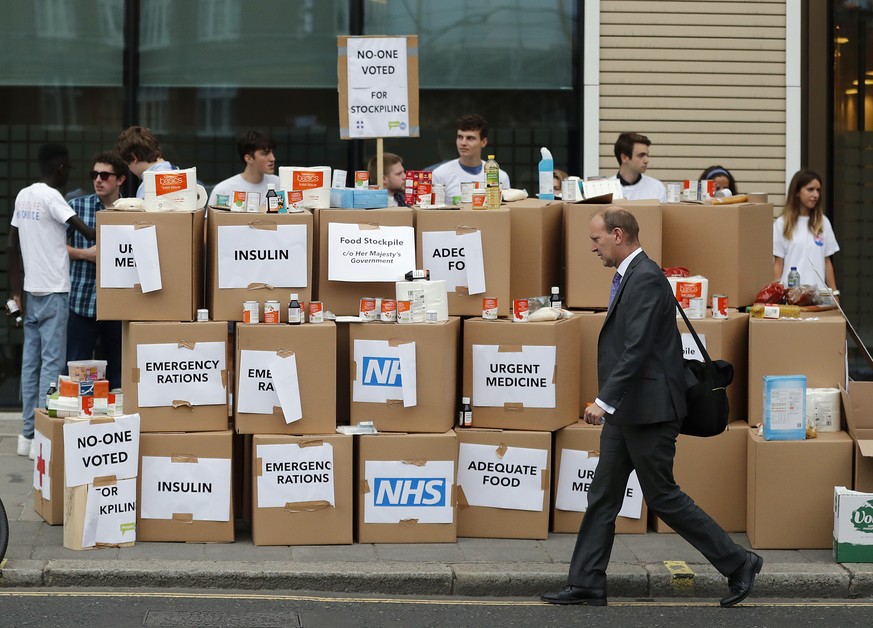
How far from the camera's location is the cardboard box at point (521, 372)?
766cm

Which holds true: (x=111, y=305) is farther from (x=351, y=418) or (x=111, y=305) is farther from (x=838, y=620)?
(x=838, y=620)

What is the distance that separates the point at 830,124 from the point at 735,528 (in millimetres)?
5219

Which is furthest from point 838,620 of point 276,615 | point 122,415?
point 122,415

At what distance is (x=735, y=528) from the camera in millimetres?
7926

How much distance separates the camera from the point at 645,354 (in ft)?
21.1

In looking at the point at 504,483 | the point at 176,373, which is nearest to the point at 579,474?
the point at 504,483

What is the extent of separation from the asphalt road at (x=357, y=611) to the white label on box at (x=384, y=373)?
130 cm

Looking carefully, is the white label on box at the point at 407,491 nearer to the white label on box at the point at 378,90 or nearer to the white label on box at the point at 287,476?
the white label on box at the point at 287,476

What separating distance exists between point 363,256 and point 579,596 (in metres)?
2.42

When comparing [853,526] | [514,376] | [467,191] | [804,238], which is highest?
[467,191]

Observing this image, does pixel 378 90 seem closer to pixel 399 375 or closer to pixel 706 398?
pixel 399 375

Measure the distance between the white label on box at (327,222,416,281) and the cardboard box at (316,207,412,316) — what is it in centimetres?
6

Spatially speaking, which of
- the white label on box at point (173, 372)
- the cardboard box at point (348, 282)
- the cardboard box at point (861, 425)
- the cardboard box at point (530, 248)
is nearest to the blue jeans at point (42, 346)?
the white label on box at point (173, 372)

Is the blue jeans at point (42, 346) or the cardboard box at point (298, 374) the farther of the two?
the blue jeans at point (42, 346)
